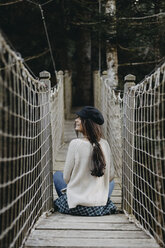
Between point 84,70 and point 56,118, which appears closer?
point 56,118

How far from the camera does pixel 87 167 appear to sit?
2.78m

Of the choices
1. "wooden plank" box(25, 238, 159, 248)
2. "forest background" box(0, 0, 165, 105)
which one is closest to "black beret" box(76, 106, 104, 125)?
"wooden plank" box(25, 238, 159, 248)

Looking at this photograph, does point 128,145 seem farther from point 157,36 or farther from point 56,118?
point 157,36

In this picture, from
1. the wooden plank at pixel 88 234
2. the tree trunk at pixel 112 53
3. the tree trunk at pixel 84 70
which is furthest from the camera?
the tree trunk at pixel 84 70

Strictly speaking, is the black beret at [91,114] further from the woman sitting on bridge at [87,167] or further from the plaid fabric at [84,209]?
the plaid fabric at [84,209]

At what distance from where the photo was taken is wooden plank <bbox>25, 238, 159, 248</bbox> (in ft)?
6.70

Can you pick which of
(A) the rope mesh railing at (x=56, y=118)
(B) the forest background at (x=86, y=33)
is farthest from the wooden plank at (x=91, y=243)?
(B) the forest background at (x=86, y=33)

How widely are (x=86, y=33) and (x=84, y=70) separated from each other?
3.42ft

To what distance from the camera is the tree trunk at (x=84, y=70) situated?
11367mm

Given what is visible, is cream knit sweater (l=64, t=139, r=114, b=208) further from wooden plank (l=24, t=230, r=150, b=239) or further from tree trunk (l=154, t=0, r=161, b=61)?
tree trunk (l=154, t=0, r=161, b=61)

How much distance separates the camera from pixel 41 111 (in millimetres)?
2990

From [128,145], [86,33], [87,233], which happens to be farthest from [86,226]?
[86,33]

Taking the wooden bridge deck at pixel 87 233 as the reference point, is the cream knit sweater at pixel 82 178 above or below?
above

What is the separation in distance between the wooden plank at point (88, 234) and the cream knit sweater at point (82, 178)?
491 millimetres
